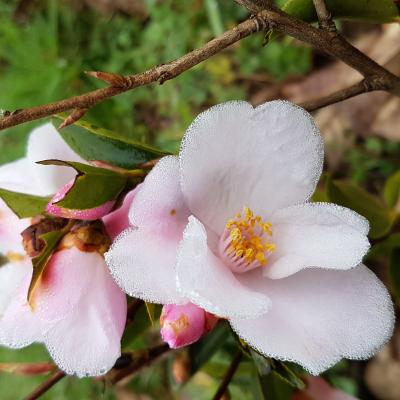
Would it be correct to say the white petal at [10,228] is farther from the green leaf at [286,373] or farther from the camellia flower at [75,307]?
the green leaf at [286,373]

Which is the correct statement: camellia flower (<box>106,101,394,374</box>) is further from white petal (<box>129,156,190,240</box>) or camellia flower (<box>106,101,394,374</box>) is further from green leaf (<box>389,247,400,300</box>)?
green leaf (<box>389,247,400,300</box>)

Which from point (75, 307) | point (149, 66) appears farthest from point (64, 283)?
point (149, 66)

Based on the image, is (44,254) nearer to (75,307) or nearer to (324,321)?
(75,307)

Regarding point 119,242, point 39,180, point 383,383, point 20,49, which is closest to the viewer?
point 119,242

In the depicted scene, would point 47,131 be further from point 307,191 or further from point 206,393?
point 206,393

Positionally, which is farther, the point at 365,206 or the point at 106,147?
the point at 365,206

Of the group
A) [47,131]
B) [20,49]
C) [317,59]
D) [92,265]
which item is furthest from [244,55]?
[92,265]

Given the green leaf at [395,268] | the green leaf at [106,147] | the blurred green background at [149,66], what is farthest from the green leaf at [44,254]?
the blurred green background at [149,66]
